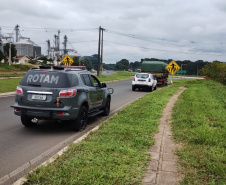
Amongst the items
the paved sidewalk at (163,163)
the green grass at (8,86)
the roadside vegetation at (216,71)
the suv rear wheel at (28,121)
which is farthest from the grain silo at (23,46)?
the paved sidewalk at (163,163)

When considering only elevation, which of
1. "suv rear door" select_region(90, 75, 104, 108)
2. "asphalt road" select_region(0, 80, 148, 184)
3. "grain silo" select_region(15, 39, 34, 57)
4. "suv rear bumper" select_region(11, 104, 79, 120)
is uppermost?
"grain silo" select_region(15, 39, 34, 57)

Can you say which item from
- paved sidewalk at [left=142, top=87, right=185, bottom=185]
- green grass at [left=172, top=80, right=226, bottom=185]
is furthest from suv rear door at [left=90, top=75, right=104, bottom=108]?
paved sidewalk at [left=142, top=87, right=185, bottom=185]

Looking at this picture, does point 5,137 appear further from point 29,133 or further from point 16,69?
point 16,69

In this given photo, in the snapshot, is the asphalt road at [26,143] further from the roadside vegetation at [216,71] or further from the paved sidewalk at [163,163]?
the roadside vegetation at [216,71]

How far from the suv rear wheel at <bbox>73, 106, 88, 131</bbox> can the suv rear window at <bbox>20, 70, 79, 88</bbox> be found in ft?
2.63

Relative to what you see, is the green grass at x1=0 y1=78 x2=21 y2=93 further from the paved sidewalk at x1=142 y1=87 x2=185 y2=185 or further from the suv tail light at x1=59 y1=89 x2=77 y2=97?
the paved sidewalk at x1=142 y1=87 x2=185 y2=185

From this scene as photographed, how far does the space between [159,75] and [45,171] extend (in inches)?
1118

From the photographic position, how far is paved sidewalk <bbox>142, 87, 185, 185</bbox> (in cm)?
395

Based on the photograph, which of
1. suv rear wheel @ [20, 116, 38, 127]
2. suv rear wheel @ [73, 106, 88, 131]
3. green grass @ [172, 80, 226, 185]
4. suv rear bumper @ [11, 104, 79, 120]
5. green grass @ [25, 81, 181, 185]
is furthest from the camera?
suv rear wheel @ [20, 116, 38, 127]

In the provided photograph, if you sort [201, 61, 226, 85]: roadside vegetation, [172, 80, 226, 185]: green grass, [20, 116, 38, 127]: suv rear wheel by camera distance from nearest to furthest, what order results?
[172, 80, 226, 185]: green grass, [20, 116, 38, 127]: suv rear wheel, [201, 61, 226, 85]: roadside vegetation

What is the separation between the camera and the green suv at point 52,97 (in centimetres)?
709

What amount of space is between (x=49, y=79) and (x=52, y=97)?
557mm

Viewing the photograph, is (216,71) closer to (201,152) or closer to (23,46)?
(201,152)

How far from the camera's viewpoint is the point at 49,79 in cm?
736
